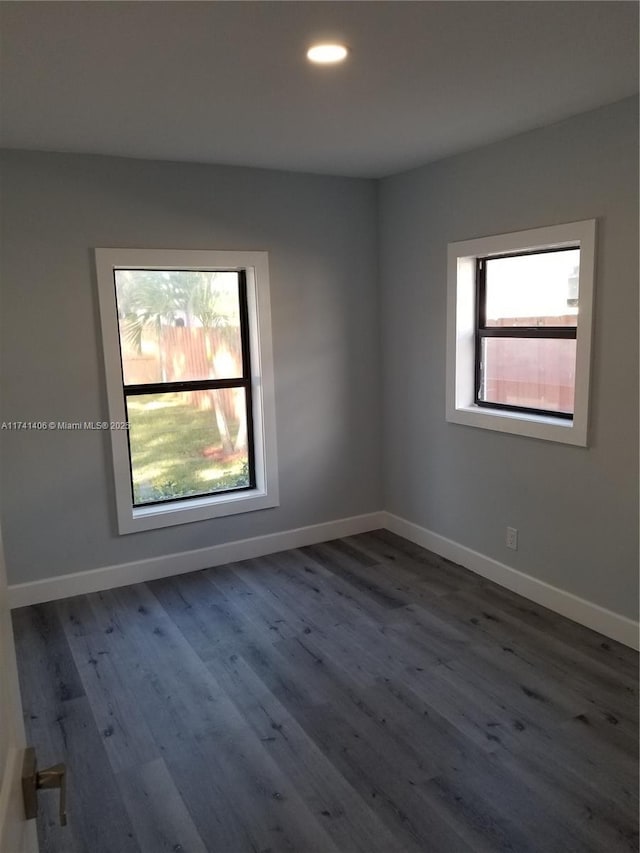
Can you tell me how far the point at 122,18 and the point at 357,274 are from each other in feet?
8.81

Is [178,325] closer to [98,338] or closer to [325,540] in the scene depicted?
[98,338]

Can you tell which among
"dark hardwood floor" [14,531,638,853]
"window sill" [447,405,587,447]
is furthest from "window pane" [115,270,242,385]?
"window sill" [447,405,587,447]

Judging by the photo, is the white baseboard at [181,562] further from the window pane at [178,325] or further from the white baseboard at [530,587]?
the window pane at [178,325]

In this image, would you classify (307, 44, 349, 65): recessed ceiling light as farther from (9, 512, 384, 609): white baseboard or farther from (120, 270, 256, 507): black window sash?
(9, 512, 384, 609): white baseboard

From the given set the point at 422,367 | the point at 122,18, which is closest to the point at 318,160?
the point at 422,367

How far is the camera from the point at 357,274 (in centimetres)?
442

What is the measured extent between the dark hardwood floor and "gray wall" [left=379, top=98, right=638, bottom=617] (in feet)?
1.28

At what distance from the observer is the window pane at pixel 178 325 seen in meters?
3.85

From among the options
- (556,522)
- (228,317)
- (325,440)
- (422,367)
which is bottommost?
(556,522)

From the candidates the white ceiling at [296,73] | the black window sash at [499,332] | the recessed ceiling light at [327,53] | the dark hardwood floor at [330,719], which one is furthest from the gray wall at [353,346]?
the recessed ceiling light at [327,53]

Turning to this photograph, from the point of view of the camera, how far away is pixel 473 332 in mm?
3902

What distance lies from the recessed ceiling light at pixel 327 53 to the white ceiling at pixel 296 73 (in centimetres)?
4

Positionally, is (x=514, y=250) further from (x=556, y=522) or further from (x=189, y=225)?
(x=189, y=225)

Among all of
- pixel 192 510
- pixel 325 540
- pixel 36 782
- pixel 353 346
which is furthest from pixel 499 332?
pixel 36 782
